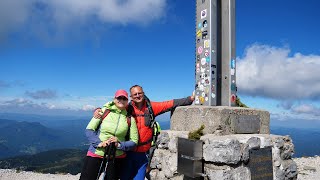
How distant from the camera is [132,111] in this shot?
18.2 feet

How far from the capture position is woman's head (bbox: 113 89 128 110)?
505cm

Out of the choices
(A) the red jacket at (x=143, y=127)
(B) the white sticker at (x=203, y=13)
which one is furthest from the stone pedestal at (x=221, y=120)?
(B) the white sticker at (x=203, y=13)

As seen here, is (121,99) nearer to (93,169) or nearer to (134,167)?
(93,169)

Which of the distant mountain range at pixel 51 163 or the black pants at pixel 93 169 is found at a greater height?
the black pants at pixel 93 169

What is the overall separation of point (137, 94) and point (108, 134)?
907 mm

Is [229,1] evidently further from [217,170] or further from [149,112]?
[217,170]

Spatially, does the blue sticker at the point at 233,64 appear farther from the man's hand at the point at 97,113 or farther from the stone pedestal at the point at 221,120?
the man's hand at the point at 97,113

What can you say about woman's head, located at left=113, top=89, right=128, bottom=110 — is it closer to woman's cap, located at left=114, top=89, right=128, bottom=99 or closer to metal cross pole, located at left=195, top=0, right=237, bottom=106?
woman's cap, located at left=114, top=89, right=128, bottom=99

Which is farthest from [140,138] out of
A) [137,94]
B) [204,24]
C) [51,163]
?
[51,163]

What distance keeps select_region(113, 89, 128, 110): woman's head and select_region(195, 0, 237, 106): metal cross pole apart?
1.76 metres

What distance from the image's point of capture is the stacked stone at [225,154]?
5.14m

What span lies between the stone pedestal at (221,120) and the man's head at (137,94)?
94cm

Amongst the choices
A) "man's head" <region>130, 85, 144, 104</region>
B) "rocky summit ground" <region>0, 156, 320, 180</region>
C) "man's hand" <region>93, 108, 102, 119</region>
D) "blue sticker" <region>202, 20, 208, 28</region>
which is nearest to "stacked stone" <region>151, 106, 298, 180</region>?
"man's head" <region>130, 85, 144, 104</region>

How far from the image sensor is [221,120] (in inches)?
219
